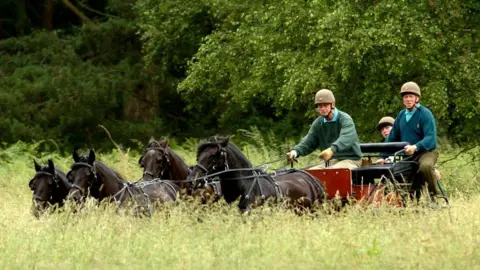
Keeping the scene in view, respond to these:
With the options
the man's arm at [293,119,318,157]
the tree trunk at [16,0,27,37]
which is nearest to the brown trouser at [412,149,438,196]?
the man's arm at [293,119,318,157]

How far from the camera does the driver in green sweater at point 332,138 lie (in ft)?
49.0

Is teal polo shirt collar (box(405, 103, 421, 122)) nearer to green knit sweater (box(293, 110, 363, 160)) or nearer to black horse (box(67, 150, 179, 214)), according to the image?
green knit sweater (box(293, 110, 363, 160))

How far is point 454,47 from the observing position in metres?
24.3

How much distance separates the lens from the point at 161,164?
16.8 m

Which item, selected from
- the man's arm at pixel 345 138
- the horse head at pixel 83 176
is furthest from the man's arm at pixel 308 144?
the horse head at pixel 83 176

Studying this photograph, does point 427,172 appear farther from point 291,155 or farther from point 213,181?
point 213,181

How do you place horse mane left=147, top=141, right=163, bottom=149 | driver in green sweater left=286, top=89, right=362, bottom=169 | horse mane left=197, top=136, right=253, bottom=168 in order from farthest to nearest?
1. horse mane left=147, top=141, right=163, bottom=149
2. driver in green sweater left=286, top=89, right=362, bottom=169
3. horse mane left=197, top=136, right=253, bottom=168

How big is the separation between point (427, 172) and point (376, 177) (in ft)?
2.00

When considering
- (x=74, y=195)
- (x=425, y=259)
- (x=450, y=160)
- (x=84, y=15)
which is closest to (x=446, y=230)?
(x=425, y=259)

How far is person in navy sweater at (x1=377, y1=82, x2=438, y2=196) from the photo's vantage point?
14969mm

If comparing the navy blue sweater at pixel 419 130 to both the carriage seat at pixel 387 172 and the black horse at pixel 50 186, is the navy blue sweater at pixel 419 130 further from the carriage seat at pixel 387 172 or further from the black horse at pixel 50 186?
the black horse at pixel 50 186

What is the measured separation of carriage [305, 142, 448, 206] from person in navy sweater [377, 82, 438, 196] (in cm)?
14

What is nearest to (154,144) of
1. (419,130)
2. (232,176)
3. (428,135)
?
(232,176)

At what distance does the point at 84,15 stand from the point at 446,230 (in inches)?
1214
